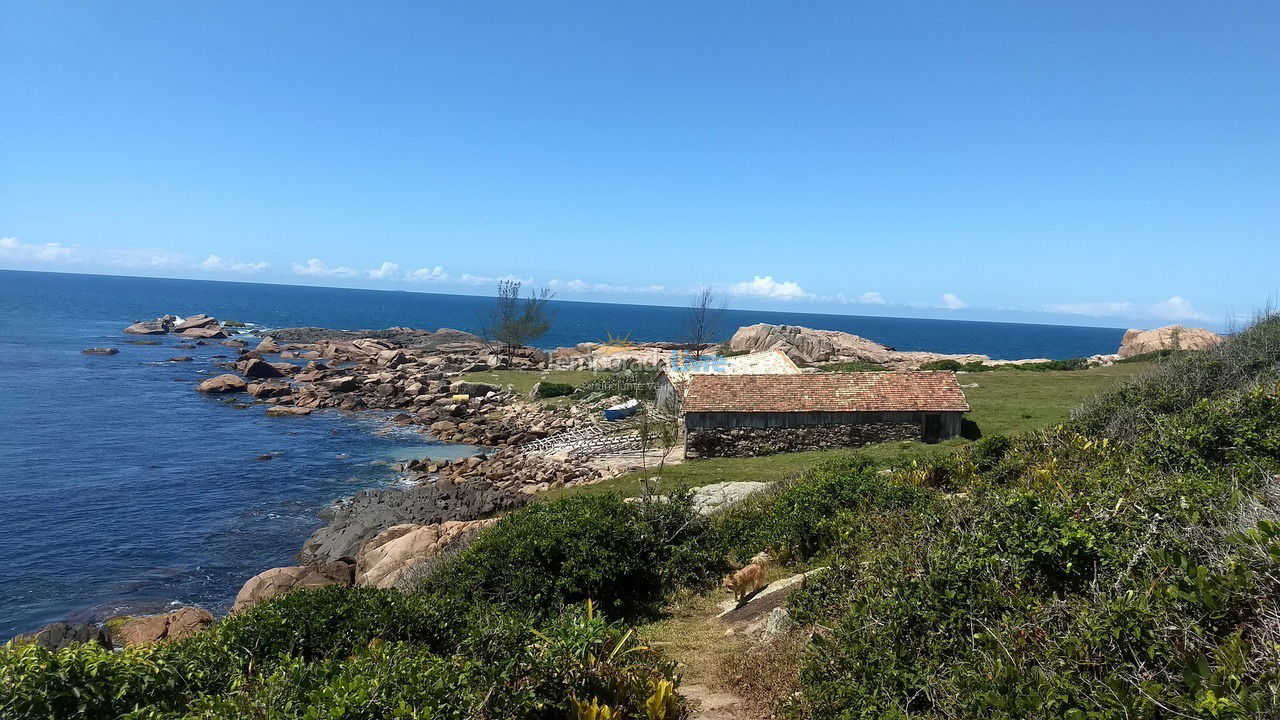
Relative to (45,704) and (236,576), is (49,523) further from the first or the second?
(45,704)

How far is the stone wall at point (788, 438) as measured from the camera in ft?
95.0

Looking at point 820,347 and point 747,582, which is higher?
point 820,347

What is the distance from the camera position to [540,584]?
38.0ft

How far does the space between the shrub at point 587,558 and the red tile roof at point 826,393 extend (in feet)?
48.9

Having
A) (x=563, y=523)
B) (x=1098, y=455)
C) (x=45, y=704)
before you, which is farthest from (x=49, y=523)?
(x=1098, y=455)

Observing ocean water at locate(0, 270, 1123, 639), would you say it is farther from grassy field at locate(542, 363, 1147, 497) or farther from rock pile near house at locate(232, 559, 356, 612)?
grassy field at locate(542, 363, 1147, 497)

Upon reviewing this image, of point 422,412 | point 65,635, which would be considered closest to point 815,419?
point 65,635

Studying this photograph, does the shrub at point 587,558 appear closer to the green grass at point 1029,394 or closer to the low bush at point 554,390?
the green grass at point 1029,394

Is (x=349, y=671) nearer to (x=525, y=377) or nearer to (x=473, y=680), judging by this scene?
(x=473, y=680)

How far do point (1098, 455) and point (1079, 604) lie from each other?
24.3ft

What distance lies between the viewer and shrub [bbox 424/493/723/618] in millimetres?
11555

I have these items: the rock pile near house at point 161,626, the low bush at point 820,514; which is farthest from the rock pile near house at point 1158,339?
the rock pile near house at point 161,626

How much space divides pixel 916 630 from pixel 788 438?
22.2 metres

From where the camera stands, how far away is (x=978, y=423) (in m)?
29.6
